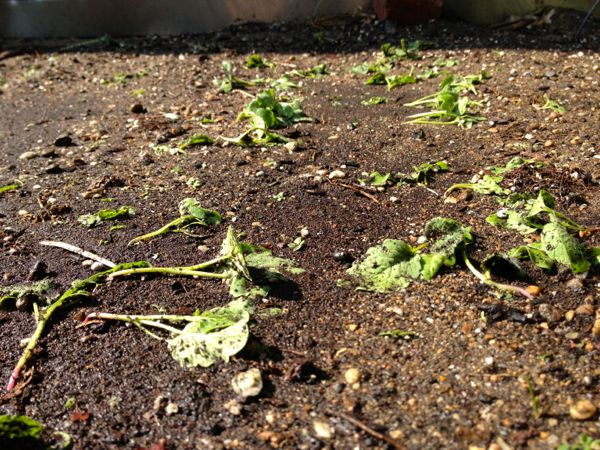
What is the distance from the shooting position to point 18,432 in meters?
2.01

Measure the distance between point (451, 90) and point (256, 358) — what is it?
2736 mm

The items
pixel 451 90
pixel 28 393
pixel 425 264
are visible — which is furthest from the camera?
pixel 451 90

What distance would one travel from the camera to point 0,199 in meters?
3.67

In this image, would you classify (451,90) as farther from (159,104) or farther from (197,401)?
(197,401)

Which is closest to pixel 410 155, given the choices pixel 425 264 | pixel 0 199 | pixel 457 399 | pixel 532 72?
pixel 425 264

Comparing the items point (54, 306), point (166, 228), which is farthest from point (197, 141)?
point (54, 306)

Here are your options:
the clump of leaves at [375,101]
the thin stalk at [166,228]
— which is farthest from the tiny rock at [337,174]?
the clump of leaves at [375,101]

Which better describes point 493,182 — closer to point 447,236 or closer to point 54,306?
point 447,236

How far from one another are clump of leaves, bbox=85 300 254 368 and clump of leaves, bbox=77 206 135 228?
2.71ft

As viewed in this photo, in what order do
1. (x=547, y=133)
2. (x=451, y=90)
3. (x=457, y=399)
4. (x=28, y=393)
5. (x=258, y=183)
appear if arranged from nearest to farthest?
(x=457, y=399) < (x=28, y=393) < (x=258, y=183) < (x=547, y=133) < (x=451, y=90)

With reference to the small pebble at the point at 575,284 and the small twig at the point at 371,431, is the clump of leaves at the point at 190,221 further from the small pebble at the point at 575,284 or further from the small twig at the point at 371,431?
the small pebble at the point at 575,284

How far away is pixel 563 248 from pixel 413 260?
55cm

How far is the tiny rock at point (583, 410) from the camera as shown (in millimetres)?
1975

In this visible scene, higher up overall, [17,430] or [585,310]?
[17,430]
